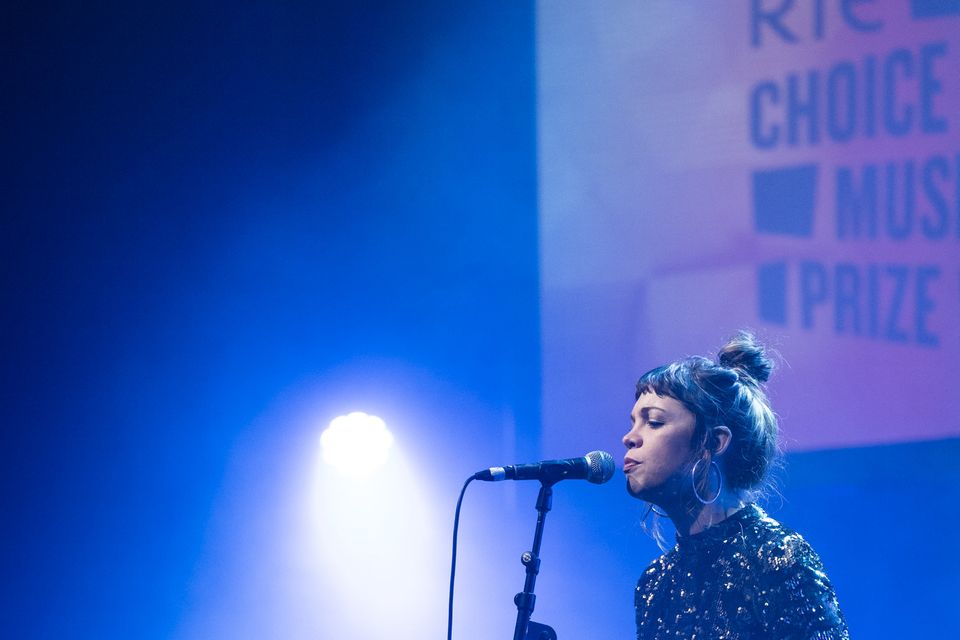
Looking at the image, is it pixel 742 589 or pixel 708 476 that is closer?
pixel 742 589

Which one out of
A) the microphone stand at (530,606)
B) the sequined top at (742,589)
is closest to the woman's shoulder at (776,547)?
the sequined top at (742,589)

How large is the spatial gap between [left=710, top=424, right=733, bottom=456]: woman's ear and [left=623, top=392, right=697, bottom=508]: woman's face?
0.18 ft

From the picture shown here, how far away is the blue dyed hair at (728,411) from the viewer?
253cm

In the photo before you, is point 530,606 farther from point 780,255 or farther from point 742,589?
point 780,255

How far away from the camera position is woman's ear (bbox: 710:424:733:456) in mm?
2520

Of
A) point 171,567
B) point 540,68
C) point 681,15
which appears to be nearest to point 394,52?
point 540,68

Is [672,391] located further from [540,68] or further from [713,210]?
[540,68]

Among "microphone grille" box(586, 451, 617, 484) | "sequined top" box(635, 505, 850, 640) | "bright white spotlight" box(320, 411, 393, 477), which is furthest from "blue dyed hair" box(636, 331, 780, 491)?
"bright white spotlight" box(320, 411, 393, 477)

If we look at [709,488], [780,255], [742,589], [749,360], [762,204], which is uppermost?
[762,204]

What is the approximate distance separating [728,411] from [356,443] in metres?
1.80

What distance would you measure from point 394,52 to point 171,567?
223cm

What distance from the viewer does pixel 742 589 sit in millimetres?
2357

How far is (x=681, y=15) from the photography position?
3605mm

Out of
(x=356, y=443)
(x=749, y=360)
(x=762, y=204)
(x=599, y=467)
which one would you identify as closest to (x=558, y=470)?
(x=599, y=467)
